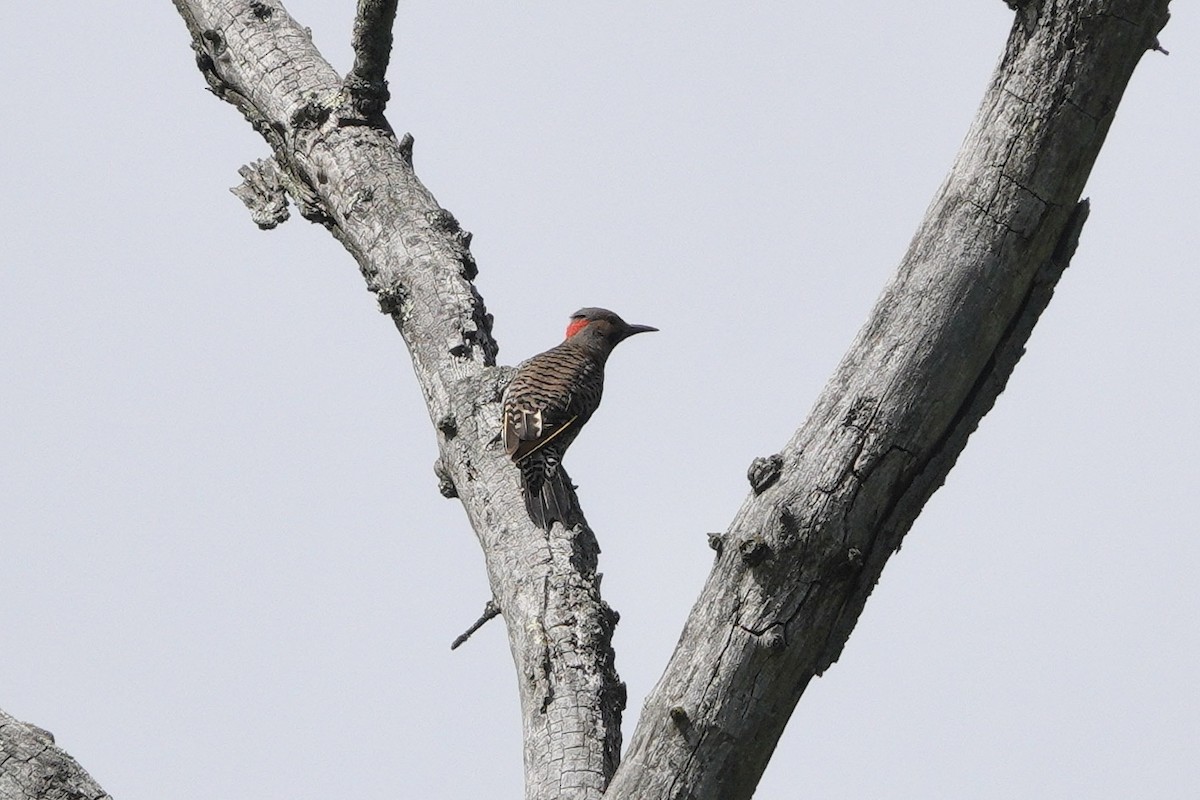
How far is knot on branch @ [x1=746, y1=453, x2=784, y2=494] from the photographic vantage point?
266 cm

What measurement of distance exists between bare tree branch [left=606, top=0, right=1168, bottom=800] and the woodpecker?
5.75 ft

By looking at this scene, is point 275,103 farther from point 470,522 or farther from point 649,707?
point 649,707

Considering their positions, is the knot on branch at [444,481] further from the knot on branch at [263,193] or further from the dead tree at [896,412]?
the dead tree at [896,412]

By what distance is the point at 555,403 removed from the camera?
6.32m

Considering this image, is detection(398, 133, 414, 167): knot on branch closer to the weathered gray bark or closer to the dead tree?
the weathered gray bark

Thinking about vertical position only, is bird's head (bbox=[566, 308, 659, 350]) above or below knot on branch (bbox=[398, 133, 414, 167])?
above

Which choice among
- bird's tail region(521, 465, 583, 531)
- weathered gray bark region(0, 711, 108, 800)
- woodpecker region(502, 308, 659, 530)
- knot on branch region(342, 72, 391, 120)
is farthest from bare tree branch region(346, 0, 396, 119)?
weathered gray bark region(0, 711, 108, 800)

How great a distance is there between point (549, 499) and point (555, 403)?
5.61ft

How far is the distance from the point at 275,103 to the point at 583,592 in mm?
2481

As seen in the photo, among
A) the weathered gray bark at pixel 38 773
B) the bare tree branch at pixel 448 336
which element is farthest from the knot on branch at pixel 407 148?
the weathered gray bark at pixel 38 773

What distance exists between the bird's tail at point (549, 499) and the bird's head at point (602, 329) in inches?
133

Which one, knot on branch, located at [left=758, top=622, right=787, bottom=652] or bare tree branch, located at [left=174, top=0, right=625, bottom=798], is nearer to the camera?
knot on branch, located at [left=758, top=622, right=787, bottom=652]

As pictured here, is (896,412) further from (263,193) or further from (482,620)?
(263,193)

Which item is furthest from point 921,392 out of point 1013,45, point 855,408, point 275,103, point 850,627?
point 275,103
